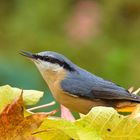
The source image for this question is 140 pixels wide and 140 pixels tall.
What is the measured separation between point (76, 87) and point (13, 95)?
34.8 inches

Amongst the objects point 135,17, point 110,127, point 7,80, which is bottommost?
point 7,80

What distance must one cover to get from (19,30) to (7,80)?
0.66 m

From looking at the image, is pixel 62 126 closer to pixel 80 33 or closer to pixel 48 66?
pixel 48 66

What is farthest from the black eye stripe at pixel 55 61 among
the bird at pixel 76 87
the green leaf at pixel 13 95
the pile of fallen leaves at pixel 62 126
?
the pile of fallen leaves at pixel 62 126

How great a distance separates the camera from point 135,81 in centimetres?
305

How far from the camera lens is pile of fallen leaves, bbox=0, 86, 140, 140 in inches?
26.5

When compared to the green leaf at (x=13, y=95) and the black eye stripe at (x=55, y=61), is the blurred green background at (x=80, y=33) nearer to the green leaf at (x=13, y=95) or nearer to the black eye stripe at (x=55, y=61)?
the black eye stripe at (x=55, y=61)

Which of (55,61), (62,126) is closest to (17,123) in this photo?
(62,126)

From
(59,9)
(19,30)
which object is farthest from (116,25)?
(19,30)

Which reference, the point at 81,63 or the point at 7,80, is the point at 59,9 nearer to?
the point at 81,63

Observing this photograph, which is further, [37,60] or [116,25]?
[116,25]

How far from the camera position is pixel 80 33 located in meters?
3.40

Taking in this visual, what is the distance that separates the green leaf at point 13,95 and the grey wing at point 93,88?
0.74 m

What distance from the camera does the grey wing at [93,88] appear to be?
1.61 metres
